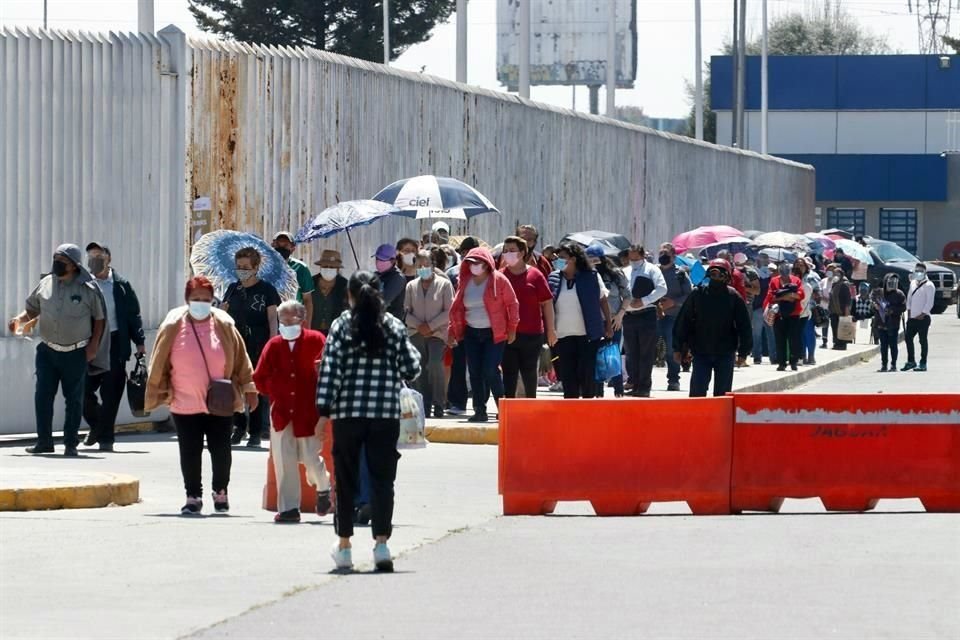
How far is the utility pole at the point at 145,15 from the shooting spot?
22.9m

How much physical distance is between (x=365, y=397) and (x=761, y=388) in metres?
17.6

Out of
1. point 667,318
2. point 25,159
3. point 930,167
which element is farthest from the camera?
point 930,167

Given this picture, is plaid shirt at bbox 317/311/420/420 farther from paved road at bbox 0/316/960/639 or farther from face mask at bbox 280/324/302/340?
face mask at bbox 280/324/302/340

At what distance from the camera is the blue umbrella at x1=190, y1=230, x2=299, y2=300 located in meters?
18.0

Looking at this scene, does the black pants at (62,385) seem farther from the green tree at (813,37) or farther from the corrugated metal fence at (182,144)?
the green tree at (813,37)

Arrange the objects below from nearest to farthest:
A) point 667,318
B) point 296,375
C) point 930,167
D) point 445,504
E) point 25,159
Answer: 1. point 296,375
2. point 445,504
3. point 25,159
4. point 667,318
5. point 930,167

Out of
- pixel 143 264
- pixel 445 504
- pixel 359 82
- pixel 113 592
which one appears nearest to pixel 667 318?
pixel 359 82

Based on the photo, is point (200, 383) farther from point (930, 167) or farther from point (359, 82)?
point (930, 167)

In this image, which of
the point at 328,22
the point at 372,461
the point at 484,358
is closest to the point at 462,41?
the point at 484,358

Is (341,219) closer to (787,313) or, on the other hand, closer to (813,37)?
(787,313)

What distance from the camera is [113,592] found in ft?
33.8

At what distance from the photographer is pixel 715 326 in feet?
60.9

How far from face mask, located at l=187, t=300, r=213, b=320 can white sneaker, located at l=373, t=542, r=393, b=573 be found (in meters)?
2.76

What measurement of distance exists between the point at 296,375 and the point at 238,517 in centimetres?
115
